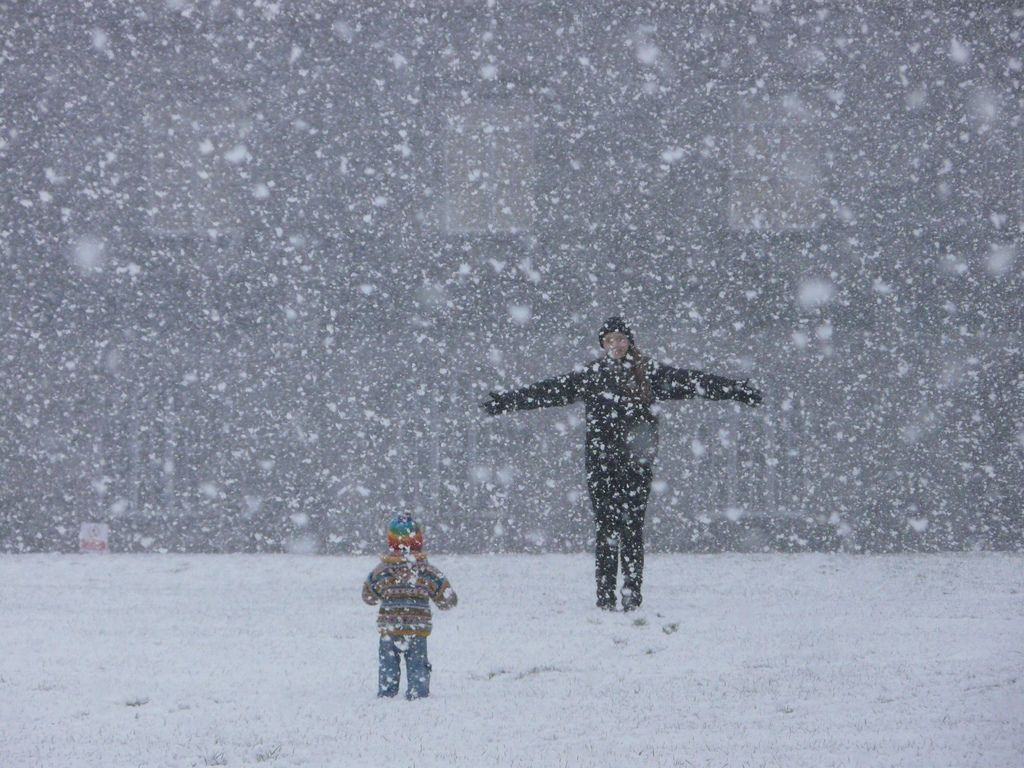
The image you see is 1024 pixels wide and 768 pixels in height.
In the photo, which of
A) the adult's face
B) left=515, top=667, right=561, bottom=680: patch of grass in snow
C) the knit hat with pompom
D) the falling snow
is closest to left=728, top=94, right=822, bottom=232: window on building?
the falling snow

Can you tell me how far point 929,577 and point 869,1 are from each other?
7.11 metres

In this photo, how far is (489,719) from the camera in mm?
5375

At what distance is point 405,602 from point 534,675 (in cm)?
95

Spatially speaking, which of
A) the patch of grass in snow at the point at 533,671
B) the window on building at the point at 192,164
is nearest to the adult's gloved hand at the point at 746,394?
the patch of grass in snow at the point at 533,671

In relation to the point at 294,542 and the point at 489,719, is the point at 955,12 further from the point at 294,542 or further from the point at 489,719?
the point at 489,719

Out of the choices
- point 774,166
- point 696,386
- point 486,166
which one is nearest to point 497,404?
point 696,386

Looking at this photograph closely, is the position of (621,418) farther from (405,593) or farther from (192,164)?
(192,164)

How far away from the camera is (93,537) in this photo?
14.4 metres

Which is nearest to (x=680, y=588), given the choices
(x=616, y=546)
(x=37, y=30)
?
(x=616, y=546)

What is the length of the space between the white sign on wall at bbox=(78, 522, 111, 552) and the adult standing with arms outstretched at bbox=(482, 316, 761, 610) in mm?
7385

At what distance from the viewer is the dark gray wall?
14.2 m

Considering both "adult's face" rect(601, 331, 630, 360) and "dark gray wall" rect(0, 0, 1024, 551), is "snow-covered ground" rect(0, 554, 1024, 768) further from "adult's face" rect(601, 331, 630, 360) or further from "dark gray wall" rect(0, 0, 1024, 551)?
"dark gray wall" rect(0, 0, 1024, 551)

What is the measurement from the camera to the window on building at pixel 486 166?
14.7 m

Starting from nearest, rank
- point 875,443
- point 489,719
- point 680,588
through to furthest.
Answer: point 489,719 < point 680,588 < point 875,443
